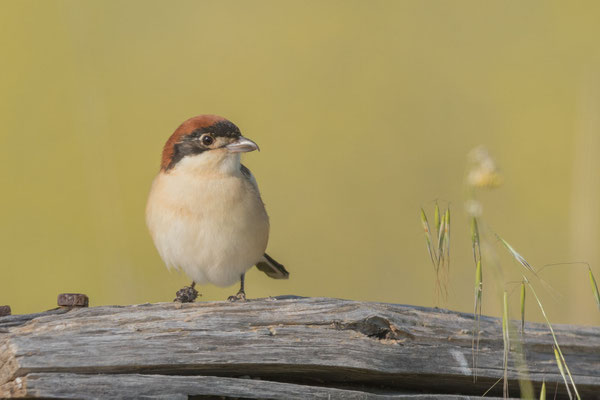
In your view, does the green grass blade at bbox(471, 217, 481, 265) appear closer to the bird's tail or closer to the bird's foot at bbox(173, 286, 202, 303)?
the bird's foot at bbox(173, 286, 202, 303)

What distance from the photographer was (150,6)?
1036 cm

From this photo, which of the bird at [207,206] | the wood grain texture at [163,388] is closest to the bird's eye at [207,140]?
the bird at [207,206]

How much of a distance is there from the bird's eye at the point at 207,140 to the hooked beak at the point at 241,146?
0.09 meters

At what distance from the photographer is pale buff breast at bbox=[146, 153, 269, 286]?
436 cm

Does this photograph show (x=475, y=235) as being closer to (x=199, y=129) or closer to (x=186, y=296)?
(x=186, y=296)

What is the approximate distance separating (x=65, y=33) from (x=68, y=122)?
1310 mm

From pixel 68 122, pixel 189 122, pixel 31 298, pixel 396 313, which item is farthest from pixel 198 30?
pixel 396 313

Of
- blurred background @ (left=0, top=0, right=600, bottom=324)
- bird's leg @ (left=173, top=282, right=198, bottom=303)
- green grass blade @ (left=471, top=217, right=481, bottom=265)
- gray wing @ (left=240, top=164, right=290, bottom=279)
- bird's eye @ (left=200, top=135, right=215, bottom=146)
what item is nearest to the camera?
green grass blade @ (left=471, top=217, right=481, bottom=265)

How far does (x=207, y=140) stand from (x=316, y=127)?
200 inches

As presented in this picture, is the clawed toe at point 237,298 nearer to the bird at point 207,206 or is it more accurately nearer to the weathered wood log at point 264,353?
the bird at point 207,206

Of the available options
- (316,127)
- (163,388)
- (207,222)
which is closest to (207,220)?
(207,222)

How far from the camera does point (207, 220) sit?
14.3 ft

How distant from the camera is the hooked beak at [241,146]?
14.5 feet

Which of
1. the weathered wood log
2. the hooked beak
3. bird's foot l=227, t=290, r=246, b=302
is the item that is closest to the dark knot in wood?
the weathered wood log
